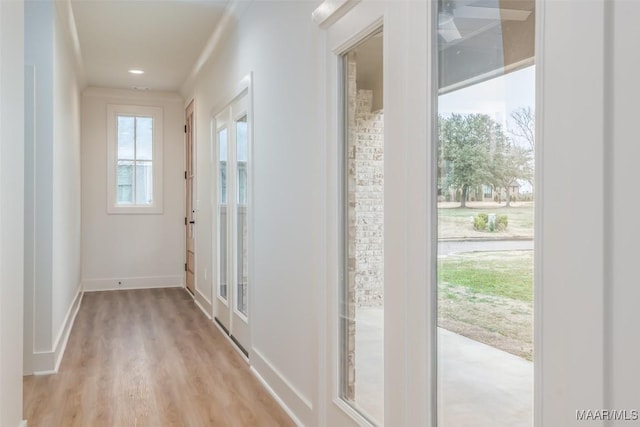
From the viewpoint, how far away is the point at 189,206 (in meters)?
6.91

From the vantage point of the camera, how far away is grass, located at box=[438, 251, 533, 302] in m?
1.19

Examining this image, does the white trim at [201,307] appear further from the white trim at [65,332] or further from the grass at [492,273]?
the grass at [492,273]

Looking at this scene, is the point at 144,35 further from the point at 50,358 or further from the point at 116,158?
the point at 50,358

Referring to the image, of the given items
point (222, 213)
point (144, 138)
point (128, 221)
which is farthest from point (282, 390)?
point (144, 138)

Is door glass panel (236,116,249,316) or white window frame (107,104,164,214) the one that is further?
white window frame (107,104,164,214)

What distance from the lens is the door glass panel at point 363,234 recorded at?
1.95m

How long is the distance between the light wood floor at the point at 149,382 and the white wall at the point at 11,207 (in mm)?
589

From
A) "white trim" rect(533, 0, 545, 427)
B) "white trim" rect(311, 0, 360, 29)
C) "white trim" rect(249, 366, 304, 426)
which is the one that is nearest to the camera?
"white trim" rect(533, 0, 545, 427)

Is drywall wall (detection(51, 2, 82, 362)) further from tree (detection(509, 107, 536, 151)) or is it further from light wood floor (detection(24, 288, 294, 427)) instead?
tree (detection(509, 107, 536, 151))

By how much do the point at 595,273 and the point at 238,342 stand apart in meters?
3.50

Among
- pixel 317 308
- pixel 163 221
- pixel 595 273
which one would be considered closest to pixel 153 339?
pixel 317 308

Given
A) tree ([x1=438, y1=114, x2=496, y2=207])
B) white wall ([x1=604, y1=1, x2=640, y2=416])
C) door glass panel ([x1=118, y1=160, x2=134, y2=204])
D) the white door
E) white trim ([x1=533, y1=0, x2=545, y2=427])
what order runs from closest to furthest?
white wall ([x1=604, y1=1, x2=640, y2=416]) < white trim ([x1=533, y1=0, x2=545, y2=427]) < tree ([x1=438, y1=114, x2=496, y2=207]) < the white door < door glass panel ([x1=118, y1=160, x2=134, y2=204])

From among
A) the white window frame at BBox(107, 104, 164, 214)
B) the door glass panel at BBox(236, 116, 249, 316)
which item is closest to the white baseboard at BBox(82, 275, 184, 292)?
the white window frame at BBox(107, 104, 164, 214)

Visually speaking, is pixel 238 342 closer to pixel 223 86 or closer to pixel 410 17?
pixel 223 86
